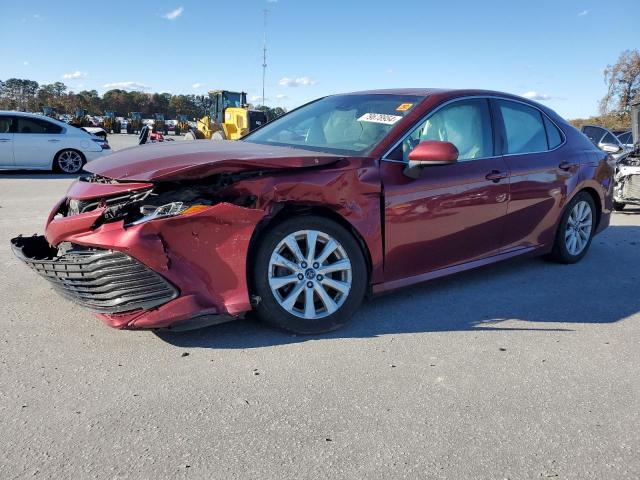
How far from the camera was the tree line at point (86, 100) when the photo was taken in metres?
68.4

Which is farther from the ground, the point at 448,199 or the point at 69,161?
the point at 69,161

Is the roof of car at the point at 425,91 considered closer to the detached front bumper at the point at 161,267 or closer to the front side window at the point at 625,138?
the detached front bumper at the point at 161,267

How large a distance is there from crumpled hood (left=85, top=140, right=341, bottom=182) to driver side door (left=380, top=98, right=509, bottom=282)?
0.59m

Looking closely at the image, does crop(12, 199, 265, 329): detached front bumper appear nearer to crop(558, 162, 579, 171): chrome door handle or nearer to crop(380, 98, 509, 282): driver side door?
crop(380, 98, 509, 282): driver side door

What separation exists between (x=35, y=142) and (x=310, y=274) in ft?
37.4

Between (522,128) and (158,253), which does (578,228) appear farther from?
(158,253)

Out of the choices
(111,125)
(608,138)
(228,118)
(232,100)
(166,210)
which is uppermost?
(232,100)

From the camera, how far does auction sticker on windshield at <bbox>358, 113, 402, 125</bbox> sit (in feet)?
13.7

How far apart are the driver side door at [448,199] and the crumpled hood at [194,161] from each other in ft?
1.92

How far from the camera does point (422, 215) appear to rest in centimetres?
402

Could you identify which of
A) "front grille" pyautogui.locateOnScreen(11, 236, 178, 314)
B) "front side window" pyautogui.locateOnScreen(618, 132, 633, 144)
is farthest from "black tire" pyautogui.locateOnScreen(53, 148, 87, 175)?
"front side window" pyautogui.locateOnScreen(618, 132, 633, 144)

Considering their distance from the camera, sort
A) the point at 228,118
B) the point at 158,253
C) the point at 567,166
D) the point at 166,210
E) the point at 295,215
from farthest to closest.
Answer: the point at 228,118, the point at 567,166, the point at 295,215, the point at 166,210, the point at 158,253

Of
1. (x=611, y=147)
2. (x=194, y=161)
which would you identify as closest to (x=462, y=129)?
(x=194, y=161)

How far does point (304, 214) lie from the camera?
359cm
